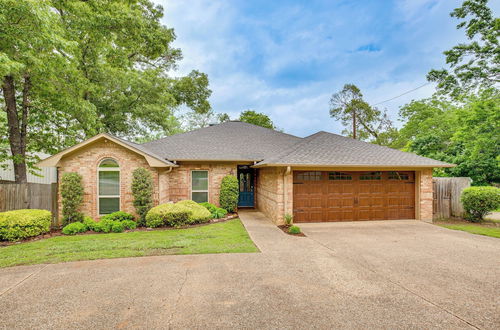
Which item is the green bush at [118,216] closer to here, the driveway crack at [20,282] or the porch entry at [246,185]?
the driveway crack at [20,282]

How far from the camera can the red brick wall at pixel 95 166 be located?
899cm

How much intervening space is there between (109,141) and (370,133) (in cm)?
2821

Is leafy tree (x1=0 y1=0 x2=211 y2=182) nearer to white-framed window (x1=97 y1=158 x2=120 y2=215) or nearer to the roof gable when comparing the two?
the roof gable

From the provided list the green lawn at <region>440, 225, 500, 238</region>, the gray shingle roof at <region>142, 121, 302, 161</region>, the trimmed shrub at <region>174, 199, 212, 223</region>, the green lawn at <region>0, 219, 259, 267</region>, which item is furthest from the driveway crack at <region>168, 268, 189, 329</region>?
the green lawn at <region>440, 225, 500, 238</region>

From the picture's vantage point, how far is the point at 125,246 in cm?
636

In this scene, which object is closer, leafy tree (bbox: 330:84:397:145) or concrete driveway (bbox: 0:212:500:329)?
concrete driveway (bbox: 0:212:500:329)

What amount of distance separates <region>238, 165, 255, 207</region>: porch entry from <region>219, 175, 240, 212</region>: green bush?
205 cm

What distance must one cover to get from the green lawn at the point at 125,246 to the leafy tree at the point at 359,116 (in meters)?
23.2

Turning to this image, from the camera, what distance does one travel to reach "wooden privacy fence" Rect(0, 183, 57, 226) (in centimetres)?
896

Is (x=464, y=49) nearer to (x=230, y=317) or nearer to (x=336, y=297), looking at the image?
(x=336, y=297)

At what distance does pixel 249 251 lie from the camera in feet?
19.6

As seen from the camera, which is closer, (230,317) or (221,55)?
(230,317)

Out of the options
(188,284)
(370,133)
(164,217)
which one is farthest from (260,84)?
(188,284)

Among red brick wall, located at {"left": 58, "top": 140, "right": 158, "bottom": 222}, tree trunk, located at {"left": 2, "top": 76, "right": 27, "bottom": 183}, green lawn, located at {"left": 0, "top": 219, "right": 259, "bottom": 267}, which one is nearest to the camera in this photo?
green lawn, located at {"left": 0, "top": 219, "right": 259, "bottom": 267}
